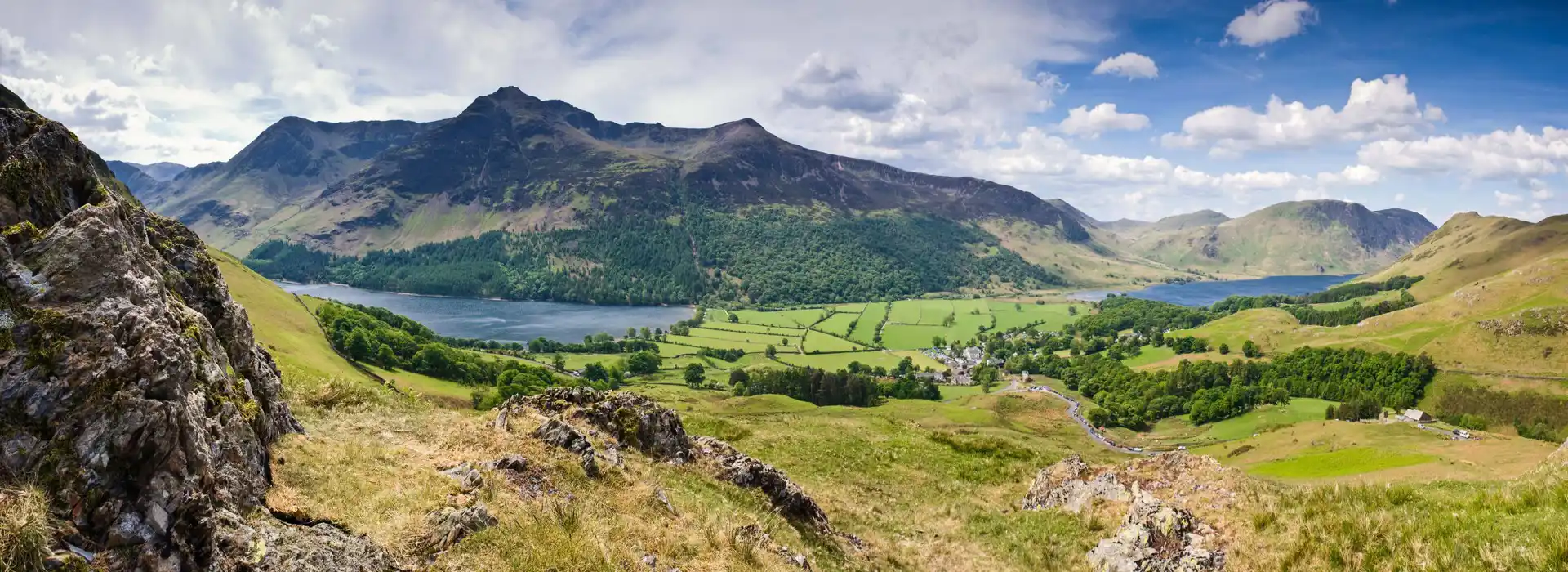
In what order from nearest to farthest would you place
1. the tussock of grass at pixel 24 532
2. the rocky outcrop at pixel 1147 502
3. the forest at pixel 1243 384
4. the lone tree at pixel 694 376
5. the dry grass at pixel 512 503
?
the tussock of grass at pixel 24 532 → the dry grass at pixel 512 503 → the rocky outcrop at pixel 1147 502 → the forest at pixel 1243 384 → the lone tree at pixel 694 376

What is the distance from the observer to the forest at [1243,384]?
502ft

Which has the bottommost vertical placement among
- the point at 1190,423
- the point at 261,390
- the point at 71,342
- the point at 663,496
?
the point at 1190,423

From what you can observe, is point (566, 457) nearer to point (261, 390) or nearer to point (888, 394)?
point (261, 390)

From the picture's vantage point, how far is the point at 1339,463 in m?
68.8

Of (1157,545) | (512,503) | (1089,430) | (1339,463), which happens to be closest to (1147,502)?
(1157,545)

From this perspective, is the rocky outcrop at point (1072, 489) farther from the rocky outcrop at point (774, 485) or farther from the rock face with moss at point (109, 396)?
the rock face with moss at point (109, 396)

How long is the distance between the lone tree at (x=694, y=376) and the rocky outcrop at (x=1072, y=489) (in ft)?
419

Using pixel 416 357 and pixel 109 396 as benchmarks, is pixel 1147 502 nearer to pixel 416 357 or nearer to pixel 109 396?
pixel 109 396

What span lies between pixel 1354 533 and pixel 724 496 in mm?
17336

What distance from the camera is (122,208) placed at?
15.4m

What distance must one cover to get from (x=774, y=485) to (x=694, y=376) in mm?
136633

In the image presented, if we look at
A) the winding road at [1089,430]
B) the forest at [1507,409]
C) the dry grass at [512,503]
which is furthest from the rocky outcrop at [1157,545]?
the forest at [1507,409]

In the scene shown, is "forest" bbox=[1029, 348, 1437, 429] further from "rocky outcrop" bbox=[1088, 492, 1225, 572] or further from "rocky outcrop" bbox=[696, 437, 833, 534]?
"rocky outcrop" bbox=[696, 437, 833, 534]

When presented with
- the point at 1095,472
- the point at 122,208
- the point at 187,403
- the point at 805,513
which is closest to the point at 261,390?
the point at 122,208
